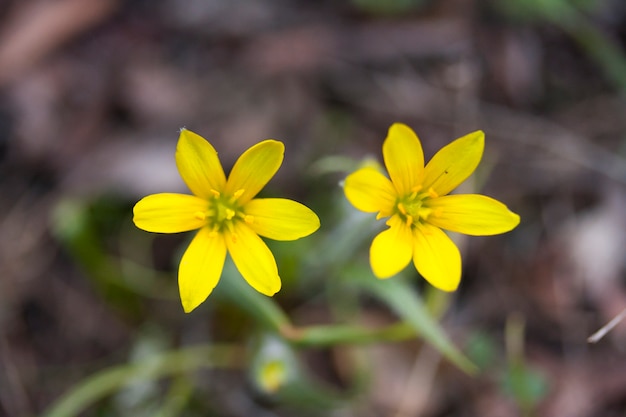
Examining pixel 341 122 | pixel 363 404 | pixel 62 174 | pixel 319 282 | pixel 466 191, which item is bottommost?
pixel 363 404

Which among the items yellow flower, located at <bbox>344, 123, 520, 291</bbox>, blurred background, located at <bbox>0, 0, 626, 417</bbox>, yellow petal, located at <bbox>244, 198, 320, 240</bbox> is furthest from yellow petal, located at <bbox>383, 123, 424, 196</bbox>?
blurred background, located at <bbox>0, 0, 626, 417</bbox>

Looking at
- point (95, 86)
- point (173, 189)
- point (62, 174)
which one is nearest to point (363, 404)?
point (173, 189)

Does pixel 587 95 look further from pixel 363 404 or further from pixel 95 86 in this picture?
pixel 95 86

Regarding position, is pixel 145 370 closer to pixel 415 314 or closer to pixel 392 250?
pixel 415 314

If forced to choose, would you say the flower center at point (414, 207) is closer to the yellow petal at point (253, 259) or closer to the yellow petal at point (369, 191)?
the yellow petal at point (369, 191)

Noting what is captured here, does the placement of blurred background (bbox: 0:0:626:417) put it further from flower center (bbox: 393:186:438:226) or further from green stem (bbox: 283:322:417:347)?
flower center (bbox: 393:186:438:226)

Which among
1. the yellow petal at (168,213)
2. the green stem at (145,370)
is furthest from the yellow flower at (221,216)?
the green stem at (145,370)

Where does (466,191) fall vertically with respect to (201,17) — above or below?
below

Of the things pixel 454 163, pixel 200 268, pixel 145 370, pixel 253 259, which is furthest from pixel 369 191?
pixel 145 370
